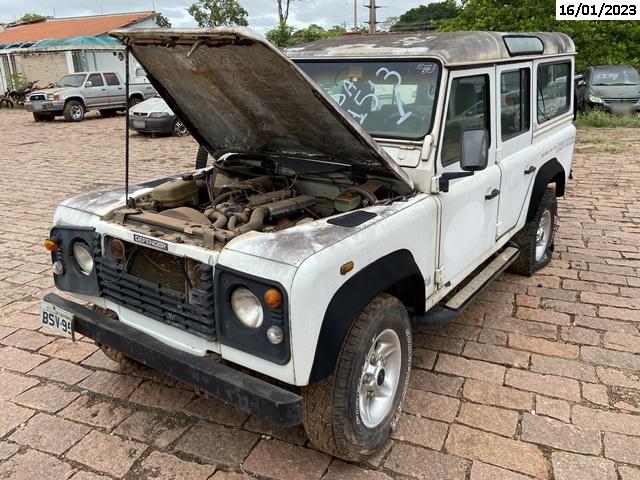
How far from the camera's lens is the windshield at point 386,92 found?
343 centimetres

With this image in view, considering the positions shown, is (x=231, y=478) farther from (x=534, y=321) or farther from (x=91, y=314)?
(x=534, y=321)

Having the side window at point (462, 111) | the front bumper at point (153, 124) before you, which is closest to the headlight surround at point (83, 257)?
the side window at point (462, 111)

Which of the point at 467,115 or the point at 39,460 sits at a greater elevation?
the point at 467,115

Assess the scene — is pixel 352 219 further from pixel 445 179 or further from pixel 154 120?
pixel 154 120

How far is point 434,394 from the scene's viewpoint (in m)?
3.52

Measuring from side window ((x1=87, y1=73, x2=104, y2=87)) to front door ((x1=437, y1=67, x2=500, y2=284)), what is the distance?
62.9 feet

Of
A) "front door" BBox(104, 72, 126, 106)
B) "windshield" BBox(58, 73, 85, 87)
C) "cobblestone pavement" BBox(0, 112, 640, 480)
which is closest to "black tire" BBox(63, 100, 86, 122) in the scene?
"windshield" BBox(58, 73, 85, 87)

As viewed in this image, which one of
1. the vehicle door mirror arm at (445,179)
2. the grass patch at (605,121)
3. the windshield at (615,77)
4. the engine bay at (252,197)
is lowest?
the grass patch at (605,121)

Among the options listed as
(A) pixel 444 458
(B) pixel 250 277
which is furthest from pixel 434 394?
(B) pixel 250 277

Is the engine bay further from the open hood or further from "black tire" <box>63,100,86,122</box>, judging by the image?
"black tire" <box>63,100,86,122</box>

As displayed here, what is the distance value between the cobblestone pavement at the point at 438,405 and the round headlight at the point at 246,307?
2.99 ft

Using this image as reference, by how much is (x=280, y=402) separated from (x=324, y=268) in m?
0.60

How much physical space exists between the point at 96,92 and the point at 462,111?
19302 mm

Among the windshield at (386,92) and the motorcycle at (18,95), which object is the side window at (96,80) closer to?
the motorcycle at (18,95)
